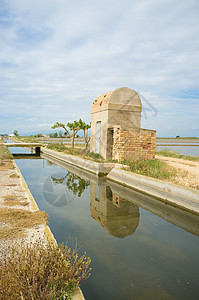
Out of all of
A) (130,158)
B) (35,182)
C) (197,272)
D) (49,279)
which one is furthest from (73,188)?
(49,279)

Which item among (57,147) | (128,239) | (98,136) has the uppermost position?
(98,136)

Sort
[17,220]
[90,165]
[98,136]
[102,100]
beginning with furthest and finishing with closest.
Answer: [98,136]
[102,100]
[90,165]
[17,220]

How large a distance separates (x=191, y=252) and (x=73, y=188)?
594cm

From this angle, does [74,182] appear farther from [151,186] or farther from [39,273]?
[39,273]

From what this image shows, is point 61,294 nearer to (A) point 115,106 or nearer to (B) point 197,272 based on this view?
(B) point 197,272

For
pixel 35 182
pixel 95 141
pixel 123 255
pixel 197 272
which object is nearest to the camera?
pixel 197 272

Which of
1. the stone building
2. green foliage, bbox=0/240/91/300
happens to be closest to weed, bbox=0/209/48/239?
green foliage, bbox=0/240/91/300

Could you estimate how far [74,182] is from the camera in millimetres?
10992

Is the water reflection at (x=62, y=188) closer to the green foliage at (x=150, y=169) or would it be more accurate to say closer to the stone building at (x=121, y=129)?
the green foliage at (x=150, y=169)

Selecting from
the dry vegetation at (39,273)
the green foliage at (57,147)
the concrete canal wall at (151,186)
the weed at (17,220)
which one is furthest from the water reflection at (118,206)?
the green foliage at (57,147)

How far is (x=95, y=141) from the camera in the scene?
53.0 ft

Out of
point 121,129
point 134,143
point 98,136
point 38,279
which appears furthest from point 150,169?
point 38,279

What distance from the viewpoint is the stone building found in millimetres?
12531

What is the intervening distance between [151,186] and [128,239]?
3548 millimetres
